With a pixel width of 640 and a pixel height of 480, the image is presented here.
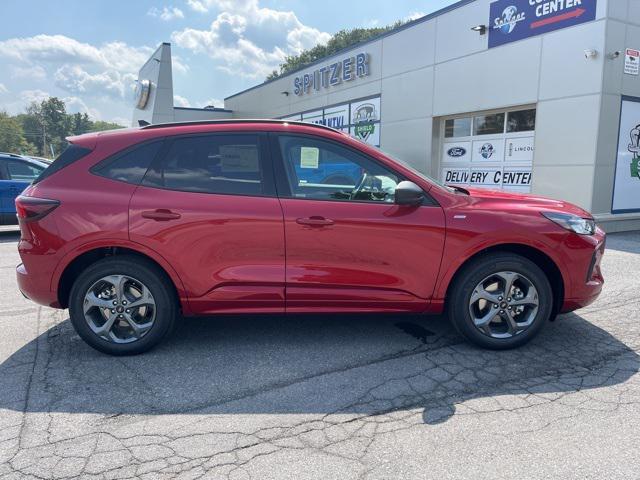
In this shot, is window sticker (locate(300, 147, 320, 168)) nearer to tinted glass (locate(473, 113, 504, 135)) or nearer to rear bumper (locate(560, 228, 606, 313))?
rear bumper (locate(560, 228, 606, 313))

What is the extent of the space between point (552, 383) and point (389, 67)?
47.6 ft

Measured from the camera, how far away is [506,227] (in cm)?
358

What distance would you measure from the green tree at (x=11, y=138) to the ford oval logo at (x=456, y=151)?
9772 cm

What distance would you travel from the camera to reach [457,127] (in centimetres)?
1393

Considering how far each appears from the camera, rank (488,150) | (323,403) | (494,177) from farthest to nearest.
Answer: (488,150) → (494,177) → (323,403)

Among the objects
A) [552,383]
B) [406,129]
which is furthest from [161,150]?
[406,129]

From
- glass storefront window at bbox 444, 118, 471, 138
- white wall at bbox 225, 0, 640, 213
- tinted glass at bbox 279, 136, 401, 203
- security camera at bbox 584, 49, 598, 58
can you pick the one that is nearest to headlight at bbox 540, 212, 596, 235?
tinted glass at bbox 279, 136, 401, 203

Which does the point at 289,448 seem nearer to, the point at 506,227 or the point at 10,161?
the point at 506,227

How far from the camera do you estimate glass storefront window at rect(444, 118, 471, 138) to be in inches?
533

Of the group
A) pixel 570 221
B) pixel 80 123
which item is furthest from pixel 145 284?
pixel 80 123

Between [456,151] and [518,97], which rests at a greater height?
[518,97]

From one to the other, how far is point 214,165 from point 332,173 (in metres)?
0.93

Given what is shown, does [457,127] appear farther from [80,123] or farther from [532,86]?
[80,123]

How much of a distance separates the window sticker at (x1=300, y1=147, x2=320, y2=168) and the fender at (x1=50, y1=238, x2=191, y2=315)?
4.33ft
